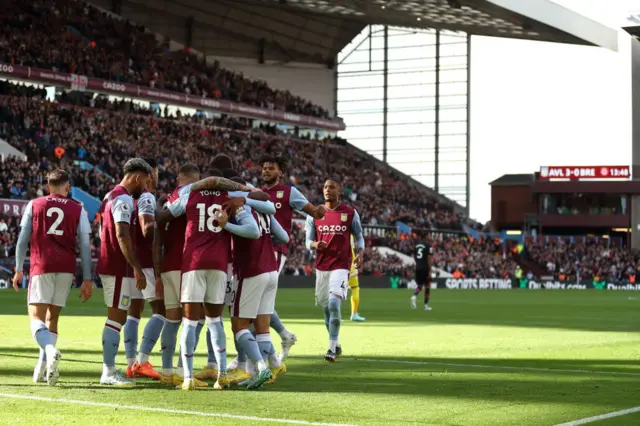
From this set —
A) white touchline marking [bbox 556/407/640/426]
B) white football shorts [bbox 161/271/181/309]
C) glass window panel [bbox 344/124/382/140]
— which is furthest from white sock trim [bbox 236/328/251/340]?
glass window panel [bbox 344/124/382/140]

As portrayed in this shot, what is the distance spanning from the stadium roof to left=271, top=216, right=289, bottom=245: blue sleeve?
53993 mm

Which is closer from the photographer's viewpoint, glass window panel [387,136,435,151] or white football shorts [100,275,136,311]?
white football shorts [100,275,136,311]

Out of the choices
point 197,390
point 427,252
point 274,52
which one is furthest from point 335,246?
point 274,52

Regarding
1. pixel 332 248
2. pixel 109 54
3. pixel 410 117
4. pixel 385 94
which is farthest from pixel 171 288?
pixel 385 94

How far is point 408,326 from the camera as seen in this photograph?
73.6 feet

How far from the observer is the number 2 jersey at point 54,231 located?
1119cm

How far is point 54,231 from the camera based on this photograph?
36.9ft

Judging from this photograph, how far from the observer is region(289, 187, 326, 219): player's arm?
38.1ft

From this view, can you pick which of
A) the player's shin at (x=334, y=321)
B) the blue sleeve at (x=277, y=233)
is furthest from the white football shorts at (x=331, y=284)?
the blue sleeve at (x=277, y=233)

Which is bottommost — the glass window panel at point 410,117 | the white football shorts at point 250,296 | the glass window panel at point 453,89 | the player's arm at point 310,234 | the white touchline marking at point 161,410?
the white touchline marking at point 161,410

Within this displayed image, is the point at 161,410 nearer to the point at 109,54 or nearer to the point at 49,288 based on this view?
the point at 49,288

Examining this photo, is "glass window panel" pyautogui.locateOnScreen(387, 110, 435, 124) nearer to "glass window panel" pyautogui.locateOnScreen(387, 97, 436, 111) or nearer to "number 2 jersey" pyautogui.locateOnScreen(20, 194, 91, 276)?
"glass window panel" pyautogui.locateOnScreen(387, 97, 436, 111)

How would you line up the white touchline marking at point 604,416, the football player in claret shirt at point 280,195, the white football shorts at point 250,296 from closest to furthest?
the white touchline marking at point 604,416 < the white football shorts at point 250,296 < the football player in claret shirt at point 280,195

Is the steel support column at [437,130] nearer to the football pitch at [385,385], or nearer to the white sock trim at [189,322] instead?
the football pitch at [385,385]
